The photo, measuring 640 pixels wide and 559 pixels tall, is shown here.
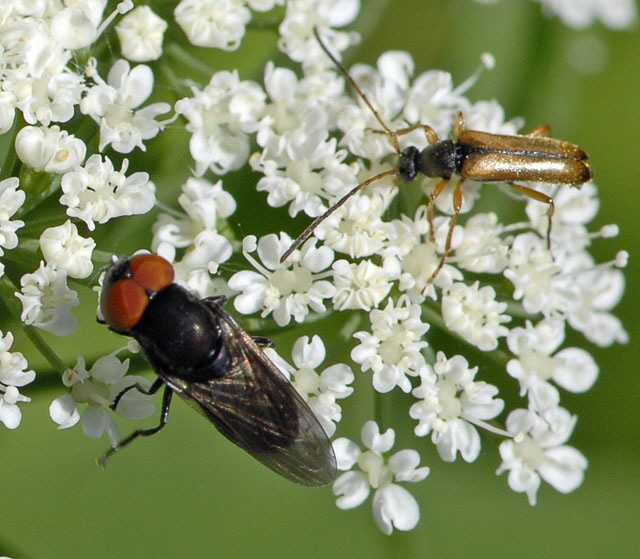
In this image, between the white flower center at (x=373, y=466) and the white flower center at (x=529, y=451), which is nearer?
the white flower center at (x=373, y=466)

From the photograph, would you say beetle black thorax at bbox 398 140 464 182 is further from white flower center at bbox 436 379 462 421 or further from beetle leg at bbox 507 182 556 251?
white flower center at bbox 436 379 462 421

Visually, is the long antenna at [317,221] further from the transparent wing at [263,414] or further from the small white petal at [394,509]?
the small white petal at [394,509]

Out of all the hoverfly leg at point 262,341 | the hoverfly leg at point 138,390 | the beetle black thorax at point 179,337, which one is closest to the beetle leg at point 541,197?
the hoverfly leg at point 262,341

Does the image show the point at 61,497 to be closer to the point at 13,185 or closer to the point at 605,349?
the point at 13,185

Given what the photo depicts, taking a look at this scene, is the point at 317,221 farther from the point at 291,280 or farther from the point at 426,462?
the point at 426,462

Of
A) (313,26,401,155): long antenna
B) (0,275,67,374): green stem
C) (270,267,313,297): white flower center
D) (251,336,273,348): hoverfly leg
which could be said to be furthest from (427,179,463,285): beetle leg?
(0,275,67,374): green stem

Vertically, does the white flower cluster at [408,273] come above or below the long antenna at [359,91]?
below

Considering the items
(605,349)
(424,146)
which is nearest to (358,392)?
(424,146)
